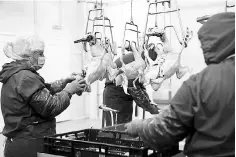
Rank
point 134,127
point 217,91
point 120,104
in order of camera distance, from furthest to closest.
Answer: point 120,104 < point 134,127 < point 217,91

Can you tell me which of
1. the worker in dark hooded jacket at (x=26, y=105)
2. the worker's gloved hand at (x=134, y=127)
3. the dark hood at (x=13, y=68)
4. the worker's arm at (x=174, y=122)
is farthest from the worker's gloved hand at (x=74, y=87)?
the worker's arm at (x=174, y=122)

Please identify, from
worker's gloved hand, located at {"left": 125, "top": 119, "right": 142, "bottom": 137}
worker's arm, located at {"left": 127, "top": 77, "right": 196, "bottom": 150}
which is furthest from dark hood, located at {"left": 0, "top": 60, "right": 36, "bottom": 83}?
worker's arm, located at {"left": 127, "top": 77, "right": 196, "bottom": 150}

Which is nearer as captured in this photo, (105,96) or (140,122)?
(140,122)

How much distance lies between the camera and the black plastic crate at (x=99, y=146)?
1814mm

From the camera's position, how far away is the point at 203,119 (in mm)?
1381

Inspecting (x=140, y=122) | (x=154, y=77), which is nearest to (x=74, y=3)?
(x=154, y=77)

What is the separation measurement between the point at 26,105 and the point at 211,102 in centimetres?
139

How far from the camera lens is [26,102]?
2311 mm

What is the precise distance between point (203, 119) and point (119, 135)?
0.87 meters

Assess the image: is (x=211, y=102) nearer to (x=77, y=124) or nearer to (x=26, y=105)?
(x=26, y=105)

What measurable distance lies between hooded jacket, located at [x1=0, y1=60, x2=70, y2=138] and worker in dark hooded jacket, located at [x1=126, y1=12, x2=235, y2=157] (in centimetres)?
107

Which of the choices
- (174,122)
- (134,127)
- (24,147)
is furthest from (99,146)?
(24,147)

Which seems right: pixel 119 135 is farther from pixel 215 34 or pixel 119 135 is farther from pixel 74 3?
pixel 74 3

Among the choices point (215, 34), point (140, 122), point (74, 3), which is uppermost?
point (74, 3)
